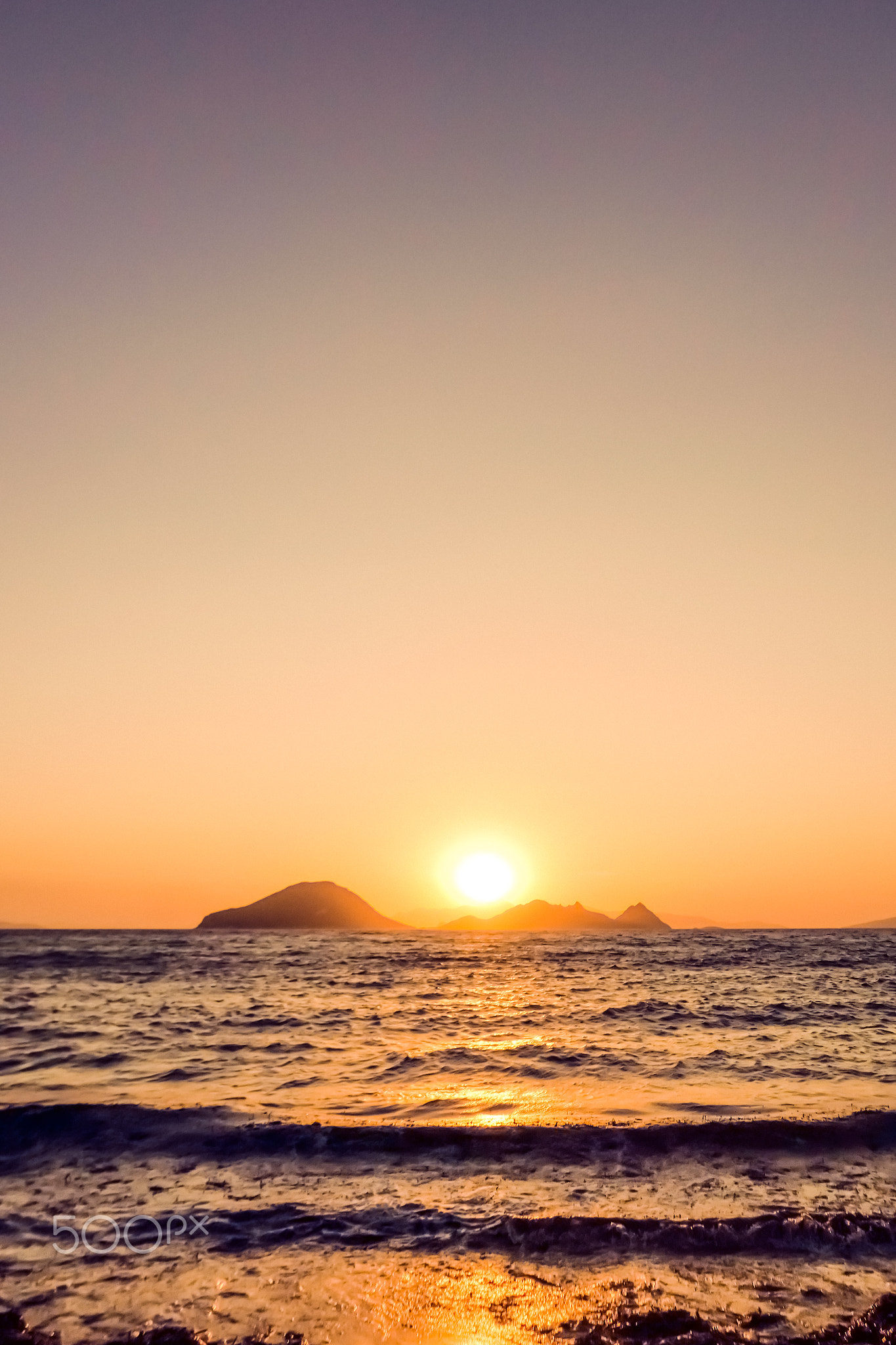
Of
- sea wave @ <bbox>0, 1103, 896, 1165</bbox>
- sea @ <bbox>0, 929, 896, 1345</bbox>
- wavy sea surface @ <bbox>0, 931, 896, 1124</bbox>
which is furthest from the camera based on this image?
wavy sea surface @ <bbox>0, 931, 896, 1124</bbox>

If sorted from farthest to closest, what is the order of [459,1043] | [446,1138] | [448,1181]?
[459,1043]
[446,1138]
[448,1181]

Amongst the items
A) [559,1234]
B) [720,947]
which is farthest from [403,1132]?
[720,947]

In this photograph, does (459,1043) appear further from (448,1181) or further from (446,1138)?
(448,1181)

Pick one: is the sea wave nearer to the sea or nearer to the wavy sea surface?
the sea

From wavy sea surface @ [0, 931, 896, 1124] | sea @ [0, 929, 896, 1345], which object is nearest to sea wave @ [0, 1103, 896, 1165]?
sea @ [0, 929, 896, 1345]

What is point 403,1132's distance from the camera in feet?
35.7

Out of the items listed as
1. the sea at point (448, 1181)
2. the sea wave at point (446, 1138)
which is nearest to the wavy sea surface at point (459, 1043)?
the sea at point (448, 1181)

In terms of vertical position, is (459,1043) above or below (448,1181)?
below

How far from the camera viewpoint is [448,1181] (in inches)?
364

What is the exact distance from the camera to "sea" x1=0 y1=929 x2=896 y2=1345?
6.29 m

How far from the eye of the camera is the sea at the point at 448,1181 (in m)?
6.29

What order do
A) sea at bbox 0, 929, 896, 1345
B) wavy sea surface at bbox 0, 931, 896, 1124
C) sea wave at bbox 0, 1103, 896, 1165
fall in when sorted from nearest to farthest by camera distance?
1. sea at bbox 0, 929, 896, 1345
2. sea wave at bbox 0, 1103, 896, 1165
3. wavy sea surface at bbox 0, 931, 896, 1124

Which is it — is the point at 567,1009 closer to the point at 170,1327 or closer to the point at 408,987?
the point at 408,987

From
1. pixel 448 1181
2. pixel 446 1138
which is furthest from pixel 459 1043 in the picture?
pixel 448 1181
